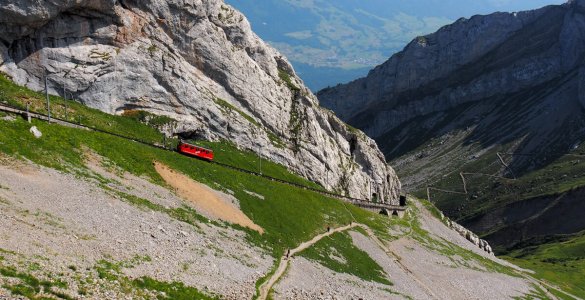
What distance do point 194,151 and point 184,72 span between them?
80.4 feet

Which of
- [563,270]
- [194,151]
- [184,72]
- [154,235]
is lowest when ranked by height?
[154,235]

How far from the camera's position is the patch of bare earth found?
57.4 metres

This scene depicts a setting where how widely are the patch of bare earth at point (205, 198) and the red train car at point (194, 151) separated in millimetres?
14176

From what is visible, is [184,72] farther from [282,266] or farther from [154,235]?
[154,235]

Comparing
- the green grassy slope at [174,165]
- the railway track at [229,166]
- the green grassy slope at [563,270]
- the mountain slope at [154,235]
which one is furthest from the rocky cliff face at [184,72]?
the green grassy slope at [563,270]

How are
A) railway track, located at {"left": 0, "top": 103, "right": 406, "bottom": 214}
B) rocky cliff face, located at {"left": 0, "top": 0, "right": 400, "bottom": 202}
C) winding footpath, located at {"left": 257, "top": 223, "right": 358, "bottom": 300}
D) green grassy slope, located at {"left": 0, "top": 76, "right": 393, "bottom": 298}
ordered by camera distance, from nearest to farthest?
winding footpath, located at {"left": 257, "top": 223, "right": 358, "bottom": 300}
green grassy slope, located at {"left": 0, "top": 76, "right": 393, "bottom": 298}
railway track, located at {"left": 0, "top": 103, "right": 406, "bottom": 214}
rocky cliff face, located at {"left": 0, "top": 0, "right": 400, "bottom": 202}

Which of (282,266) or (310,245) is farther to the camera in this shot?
(310,245)

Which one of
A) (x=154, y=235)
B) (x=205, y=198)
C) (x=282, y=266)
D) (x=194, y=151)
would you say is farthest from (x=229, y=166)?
(x=154, y=235)

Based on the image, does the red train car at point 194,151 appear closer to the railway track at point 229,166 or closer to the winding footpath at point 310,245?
the railway track at point 229,166

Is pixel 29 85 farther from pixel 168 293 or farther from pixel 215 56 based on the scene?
pixel 168 293

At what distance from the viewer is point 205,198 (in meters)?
60.2

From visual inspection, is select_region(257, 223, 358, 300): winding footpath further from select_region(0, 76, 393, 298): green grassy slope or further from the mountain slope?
select_region(0, 76, 393, 298): green grassy slope

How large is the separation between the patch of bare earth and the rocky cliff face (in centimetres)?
3082

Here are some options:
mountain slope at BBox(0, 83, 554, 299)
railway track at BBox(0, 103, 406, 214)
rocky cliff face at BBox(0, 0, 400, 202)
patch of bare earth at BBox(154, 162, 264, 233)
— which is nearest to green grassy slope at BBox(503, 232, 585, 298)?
railway track at BBox(0, 103, 406, 214)
